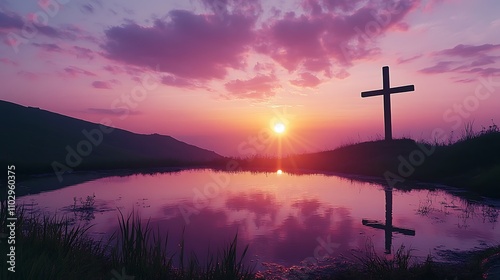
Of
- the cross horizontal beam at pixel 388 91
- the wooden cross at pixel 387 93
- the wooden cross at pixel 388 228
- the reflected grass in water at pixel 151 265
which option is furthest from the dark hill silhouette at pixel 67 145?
the wooden cross at pixel 388 228

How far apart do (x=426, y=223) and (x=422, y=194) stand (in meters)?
4.98

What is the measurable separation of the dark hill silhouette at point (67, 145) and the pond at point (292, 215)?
9119 millimetres

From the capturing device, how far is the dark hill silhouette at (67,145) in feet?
88.9

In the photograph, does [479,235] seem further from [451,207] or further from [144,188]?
[144,188]

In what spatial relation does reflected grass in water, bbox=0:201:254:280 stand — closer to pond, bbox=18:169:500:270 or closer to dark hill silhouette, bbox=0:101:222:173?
pond, bbox=18:169:500:270

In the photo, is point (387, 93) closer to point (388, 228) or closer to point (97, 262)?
point (388, 228)

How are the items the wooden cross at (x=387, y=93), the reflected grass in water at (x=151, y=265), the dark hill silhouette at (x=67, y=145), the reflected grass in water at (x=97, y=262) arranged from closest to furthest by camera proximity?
the reflected grass in water at (x=97, y=262), the reflected grass in water at (x=151, y=265), the wooden cross at (x=387, y=93), the dark hill silhouette at (x=67, y=145)

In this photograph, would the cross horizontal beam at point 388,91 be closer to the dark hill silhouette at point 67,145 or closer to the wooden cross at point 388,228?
the wooden cross at point 388,228

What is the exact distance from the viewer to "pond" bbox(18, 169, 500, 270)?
8.32 meters

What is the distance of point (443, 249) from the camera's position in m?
7.95

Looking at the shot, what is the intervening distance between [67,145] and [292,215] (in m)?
50.9

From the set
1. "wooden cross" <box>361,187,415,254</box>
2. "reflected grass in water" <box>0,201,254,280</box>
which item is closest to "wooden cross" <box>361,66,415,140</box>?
"wooden cross" <box>361,187,415,254</box>

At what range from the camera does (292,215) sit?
36.7 feet

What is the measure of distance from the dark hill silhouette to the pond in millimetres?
9119
